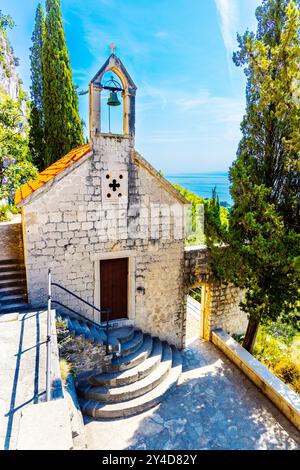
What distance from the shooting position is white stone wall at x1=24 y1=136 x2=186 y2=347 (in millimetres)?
7695

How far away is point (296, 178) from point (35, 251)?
7650mm

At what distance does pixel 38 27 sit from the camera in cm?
2272

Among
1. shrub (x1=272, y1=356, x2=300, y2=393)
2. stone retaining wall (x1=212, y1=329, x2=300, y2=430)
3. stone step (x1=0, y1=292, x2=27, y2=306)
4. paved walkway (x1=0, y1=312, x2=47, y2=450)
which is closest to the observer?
paved walkway (x1=0, y1=312, x2=47, y2=450)

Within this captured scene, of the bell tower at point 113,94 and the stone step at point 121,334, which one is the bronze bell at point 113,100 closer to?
the bell tower at point 113,94

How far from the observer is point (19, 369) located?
15.8 ft

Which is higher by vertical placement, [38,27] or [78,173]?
[38,27]

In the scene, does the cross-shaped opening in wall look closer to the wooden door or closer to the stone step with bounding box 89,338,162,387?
the wooden door

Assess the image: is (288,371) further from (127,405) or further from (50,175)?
(50,175)

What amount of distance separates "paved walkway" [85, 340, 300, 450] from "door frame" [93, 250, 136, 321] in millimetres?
2715

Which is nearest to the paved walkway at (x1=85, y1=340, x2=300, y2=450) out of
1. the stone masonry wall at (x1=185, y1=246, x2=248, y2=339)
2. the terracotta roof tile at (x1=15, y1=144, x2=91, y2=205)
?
the stone masonry wall at (x1=185, y1=246, x2=248, y2=339)

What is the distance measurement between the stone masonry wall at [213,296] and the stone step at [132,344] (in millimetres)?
2415

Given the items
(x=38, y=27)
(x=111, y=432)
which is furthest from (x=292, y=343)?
(x=38, y=27)
